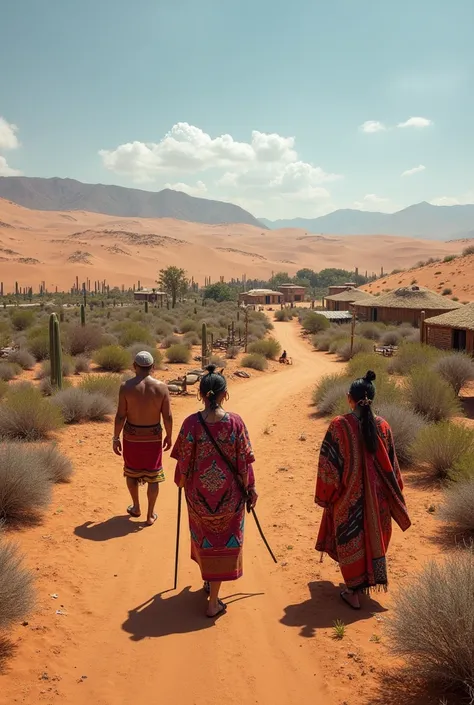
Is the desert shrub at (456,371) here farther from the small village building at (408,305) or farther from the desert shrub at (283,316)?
the desert shrub at (283,316)

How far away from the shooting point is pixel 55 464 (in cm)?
751

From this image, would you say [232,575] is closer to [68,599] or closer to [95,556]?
[68,599]

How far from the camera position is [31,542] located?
5.67 metres

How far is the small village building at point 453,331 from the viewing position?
16567mm

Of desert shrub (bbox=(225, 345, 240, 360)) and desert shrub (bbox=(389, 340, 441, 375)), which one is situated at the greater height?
desert shrub (bbox=(389, 340, 441, 375))

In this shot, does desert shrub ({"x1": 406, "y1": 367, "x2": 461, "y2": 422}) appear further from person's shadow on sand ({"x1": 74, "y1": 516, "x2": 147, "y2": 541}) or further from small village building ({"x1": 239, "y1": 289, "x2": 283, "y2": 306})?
small village building ({"x1": 239, "y1": 289, "x2": 283, "y2": 306})

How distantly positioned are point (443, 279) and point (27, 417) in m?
40.3

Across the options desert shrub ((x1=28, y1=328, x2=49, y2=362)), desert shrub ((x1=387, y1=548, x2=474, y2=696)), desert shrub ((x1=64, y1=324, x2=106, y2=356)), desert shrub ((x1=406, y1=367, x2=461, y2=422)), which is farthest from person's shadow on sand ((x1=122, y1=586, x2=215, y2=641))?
desert shrub ((x1=64, y1=324, x2=106, y2=356))

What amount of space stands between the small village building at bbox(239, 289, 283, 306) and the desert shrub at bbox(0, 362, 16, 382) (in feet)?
159

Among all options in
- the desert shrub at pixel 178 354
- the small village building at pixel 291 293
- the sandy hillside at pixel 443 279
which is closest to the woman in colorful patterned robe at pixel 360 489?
the desert shrub at pixel 178 354

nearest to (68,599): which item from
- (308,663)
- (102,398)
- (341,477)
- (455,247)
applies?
(308,663)

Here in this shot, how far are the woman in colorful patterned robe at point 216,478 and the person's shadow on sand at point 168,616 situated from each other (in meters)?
0.30

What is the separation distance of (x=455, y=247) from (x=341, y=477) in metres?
162

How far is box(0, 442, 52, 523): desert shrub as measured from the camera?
6074mm
